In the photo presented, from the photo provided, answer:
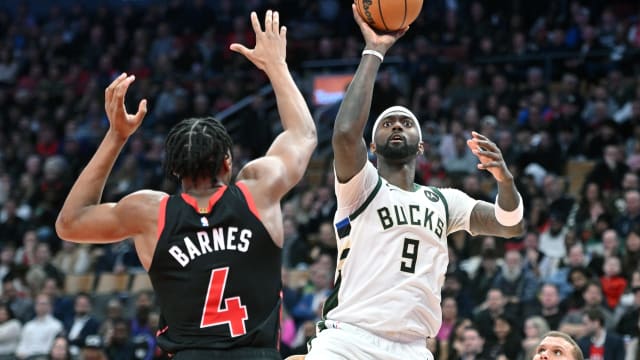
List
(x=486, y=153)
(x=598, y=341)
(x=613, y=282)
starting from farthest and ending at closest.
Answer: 1. (x=613, y=282)
2. (x=598, y=341)
3. (x=486, y=153)

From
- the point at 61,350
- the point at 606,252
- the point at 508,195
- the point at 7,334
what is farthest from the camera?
the point at 7,334

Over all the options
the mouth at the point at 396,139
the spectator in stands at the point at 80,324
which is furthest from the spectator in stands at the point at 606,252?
the mouth at the point at 396,139

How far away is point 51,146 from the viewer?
19.8 meters

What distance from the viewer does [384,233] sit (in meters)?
6.04

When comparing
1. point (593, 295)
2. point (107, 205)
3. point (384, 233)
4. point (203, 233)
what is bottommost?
point (593, 295)

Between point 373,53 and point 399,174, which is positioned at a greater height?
point 373,53

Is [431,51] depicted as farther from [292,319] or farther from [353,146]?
[353,146]

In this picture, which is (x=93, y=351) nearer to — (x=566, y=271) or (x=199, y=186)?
(x=566, y=271)

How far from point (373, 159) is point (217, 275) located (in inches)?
410

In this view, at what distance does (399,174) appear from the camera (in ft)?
20.8

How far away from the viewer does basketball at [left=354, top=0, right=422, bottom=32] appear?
5879 mm

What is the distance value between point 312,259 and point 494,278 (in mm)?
2635

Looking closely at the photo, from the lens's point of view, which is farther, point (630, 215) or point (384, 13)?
point (630, 215)

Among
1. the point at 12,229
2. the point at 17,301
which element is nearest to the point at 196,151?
the point at 17,301
